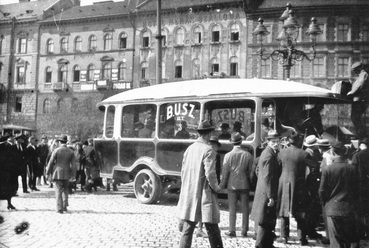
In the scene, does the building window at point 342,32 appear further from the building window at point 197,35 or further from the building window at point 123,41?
the building window at point 123,41

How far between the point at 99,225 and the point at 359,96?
18.7ft

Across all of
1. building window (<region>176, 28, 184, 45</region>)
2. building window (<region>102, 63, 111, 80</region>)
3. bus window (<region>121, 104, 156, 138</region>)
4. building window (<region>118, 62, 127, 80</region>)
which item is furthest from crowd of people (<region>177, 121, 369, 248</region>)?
building window (<region>102, 63, 111, 80</region>)

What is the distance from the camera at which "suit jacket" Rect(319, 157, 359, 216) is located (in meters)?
5.10

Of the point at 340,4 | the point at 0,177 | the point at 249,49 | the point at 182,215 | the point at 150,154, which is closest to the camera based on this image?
the point at 182,215

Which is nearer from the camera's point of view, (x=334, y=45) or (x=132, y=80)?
(x=334, y=45)

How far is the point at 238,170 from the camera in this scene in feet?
24.2

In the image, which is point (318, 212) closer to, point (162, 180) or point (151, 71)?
point (162, 180)

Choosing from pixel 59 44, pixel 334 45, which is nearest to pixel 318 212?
pixel 334 45

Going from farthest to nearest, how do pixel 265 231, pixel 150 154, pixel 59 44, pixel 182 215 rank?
1. pixel 59 44
2. pixel 150 154
3. pixel 265 231
4. pixel 182 215

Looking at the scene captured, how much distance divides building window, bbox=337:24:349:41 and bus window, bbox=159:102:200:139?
100.0ft

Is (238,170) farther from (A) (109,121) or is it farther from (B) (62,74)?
(B) (62,74)

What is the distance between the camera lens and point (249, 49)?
3884 cm

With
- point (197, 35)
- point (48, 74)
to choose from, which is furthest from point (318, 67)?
point (48, 74)

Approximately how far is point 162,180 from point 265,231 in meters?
4.84
